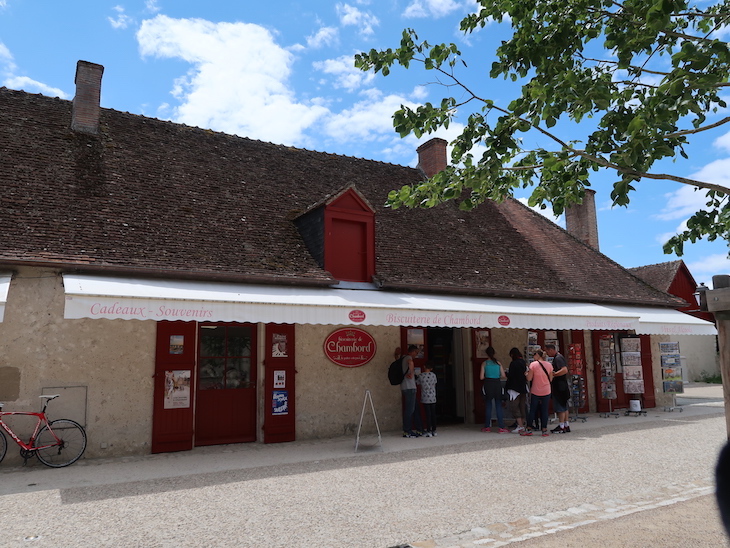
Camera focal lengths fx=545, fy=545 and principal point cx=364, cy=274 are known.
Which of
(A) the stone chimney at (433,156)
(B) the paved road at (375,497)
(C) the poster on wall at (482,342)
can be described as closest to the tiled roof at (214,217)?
(A) the stone chimney at (433,156)

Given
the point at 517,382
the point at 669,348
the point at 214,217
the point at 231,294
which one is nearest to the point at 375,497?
the point at 231,294

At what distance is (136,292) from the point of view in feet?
26.4

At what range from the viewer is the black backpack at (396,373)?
424 inches

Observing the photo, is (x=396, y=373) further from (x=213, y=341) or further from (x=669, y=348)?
(x=669, y=348)

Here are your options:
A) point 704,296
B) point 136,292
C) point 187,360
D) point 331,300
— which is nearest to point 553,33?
point 704,296

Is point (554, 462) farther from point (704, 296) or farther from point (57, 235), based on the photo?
point (57, 235)

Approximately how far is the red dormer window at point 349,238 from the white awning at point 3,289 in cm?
543

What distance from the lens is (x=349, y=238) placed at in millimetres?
11680

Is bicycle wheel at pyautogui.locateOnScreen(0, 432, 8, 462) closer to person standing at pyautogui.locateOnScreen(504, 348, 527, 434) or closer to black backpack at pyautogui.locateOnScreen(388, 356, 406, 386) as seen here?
black backpack at pyautogui.locateOnScreen(388, 356, 406, 386)

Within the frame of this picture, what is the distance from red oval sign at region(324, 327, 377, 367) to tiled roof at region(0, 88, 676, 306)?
49.2 inches

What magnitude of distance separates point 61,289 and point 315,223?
4975 millimetres

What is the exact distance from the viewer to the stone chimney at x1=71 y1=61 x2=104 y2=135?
12.1 metres

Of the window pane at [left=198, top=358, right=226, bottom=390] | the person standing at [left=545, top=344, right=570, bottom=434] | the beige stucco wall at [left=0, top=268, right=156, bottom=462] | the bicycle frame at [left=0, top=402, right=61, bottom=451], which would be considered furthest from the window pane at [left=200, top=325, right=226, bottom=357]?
the person standing at [left=545, top=344, right=570, bottom=434]

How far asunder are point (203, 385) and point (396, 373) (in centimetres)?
368
